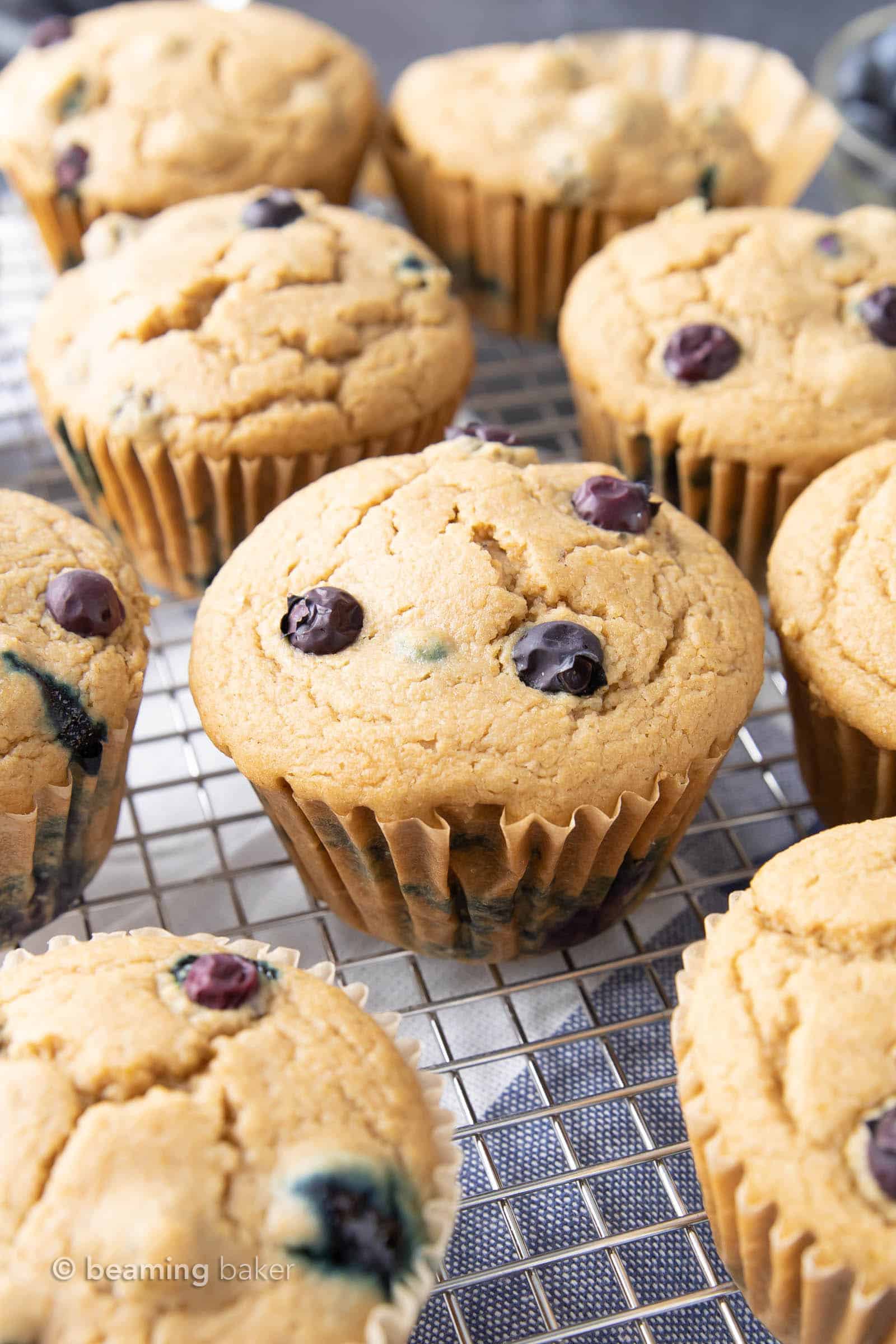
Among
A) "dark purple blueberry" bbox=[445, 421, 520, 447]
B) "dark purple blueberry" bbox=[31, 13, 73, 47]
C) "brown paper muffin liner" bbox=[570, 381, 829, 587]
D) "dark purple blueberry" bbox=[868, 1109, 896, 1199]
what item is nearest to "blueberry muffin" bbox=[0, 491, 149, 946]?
"dark purple blueberry" bbox=[445, 421, 520, 447]

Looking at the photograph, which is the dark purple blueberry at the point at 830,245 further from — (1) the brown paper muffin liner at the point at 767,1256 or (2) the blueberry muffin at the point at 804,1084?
(1) the brown paper muffin liner at the point at 767,1256

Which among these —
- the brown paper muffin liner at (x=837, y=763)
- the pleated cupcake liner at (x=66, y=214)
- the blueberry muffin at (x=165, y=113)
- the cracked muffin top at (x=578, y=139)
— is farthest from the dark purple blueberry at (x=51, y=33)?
the brown paper muffin liner at (x=837, y=763)

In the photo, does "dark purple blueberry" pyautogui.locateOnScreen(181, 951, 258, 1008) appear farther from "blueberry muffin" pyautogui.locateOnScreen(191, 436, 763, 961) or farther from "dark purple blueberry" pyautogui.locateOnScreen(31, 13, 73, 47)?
"dark purple blueberry" pyautogui.locateOnScreen(31, 13, 73, 47)

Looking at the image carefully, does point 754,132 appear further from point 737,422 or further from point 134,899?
point 134,899

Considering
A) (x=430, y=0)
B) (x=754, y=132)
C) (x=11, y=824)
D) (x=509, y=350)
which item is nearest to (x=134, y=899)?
(x=11, y=824)

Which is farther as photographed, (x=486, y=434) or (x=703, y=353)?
(x=703, y=353)

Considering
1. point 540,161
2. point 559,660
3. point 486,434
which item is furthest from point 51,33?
point 559,660

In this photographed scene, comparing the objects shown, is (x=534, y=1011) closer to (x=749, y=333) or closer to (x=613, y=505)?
(x=613, y=505)
